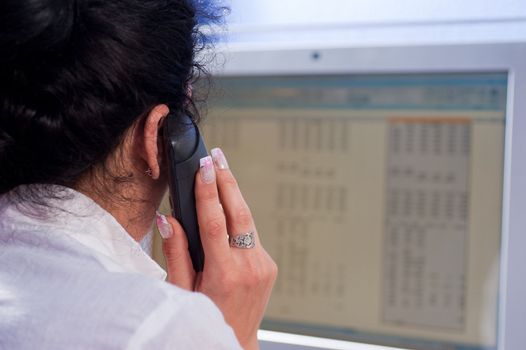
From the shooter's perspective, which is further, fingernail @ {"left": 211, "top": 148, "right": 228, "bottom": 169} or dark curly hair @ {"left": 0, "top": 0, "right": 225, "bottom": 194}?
fingernail @ {"left": 211, "top": 148, "right": 228, "bottom": 169}

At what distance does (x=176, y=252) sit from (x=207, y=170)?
0.26 ft

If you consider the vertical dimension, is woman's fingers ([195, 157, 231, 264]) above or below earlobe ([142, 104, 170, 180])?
below

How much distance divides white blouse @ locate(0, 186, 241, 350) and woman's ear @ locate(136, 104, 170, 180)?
0.08m

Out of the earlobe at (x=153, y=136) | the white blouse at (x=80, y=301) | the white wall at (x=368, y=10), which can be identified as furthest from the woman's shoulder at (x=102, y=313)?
the white wall at (x=368, y=10)

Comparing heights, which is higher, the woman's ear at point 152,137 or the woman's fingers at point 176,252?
the woman's ear at point 152,137

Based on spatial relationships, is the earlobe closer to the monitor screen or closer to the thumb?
the thumb

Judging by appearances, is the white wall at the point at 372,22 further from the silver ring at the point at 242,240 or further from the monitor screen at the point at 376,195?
the silver ring at the point at 242,240

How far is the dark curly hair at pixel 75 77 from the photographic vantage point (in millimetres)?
405

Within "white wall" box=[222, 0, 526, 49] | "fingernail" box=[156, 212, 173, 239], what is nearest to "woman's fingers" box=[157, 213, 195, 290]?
"fingernail" box=[156, 212, 173, 239]

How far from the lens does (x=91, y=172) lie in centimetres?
48

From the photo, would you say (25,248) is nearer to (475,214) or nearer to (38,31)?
(38,31)

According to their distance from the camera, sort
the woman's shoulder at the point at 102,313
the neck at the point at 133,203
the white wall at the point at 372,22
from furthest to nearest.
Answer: the white wall at the point at 372,22 < the neck at the point at 133,203 < the woman's shoulder at the point at 102,313

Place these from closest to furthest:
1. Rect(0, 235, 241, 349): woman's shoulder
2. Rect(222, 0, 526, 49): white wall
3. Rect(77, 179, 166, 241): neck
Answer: Rect(0, 235, 241, 349): woman's shoulder
Rect(77, 179, 166, 241): neck
Rect(222, 0, 526, 49): white wall

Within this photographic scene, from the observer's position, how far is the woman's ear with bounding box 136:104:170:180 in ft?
1.56
